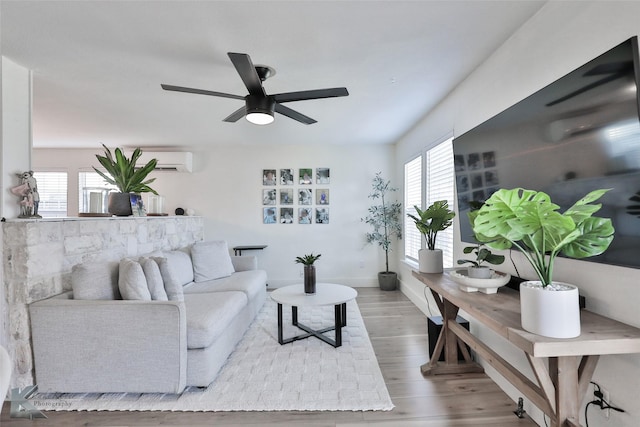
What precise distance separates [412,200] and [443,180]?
126cm

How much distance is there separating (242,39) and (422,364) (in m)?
2.87

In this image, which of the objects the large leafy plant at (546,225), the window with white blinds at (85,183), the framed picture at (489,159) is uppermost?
the window with white blinds at (85,183)

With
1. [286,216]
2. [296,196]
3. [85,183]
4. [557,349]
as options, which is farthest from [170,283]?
[85,183]

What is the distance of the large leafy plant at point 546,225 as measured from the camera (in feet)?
3.71

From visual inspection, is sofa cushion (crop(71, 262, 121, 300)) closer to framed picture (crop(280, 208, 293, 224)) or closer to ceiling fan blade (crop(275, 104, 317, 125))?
ceiling fan blade (crop(275, 104, 317, 125))

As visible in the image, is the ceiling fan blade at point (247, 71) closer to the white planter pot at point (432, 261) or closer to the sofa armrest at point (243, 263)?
the white planter pot at point (432, 261)

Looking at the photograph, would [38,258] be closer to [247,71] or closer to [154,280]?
[154,280]

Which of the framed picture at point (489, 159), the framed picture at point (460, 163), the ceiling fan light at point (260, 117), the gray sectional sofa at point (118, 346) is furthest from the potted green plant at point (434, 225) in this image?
the gray sectional sofa at point (118, 346)

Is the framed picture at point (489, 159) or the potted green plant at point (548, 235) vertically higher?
the framed picture at point (489, 159)

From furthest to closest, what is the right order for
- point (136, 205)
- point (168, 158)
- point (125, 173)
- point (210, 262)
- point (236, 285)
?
point (168, 158) < point (210, 262) < point (236, 285) < point (136, 205) < point (125, 173)

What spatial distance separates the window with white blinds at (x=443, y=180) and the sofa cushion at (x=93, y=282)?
2984mm

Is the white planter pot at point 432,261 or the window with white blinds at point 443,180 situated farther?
the window with white blinds at point 443,180

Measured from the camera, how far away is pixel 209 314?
2.30 metres

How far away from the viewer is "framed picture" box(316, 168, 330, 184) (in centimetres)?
524
